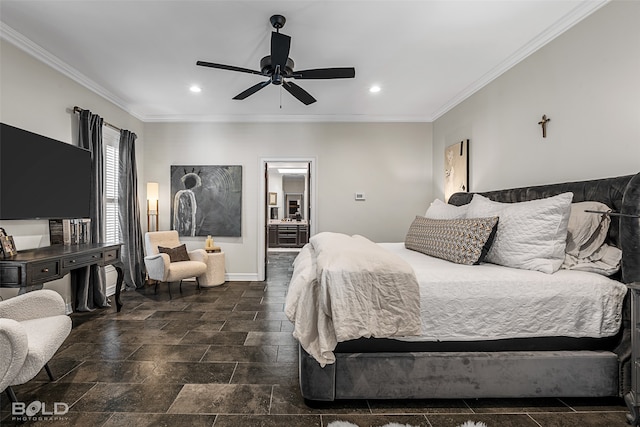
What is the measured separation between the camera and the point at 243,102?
422 cm

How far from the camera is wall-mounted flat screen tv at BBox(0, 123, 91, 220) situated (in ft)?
8.02

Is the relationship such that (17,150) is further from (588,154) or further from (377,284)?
(588,154)

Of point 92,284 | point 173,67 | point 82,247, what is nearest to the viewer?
point 82,247

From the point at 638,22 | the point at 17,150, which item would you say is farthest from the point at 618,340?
the point at 17,150

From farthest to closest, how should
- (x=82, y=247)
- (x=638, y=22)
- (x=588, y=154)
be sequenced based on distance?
(x=82, y=247), (x=588, y=154), (x=638, y=22)

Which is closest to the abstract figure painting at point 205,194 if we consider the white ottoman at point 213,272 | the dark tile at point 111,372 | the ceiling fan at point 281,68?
the white ottoman at point 213,272

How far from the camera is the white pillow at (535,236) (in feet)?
6.07

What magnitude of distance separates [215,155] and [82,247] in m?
2.42

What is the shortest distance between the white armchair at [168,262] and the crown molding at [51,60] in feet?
6.45

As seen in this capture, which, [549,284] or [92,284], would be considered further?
[92,284]

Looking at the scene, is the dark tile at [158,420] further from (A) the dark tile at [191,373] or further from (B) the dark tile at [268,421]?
(A) the dark tile at [191,373]

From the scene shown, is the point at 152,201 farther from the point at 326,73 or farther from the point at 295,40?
the point at 326,73

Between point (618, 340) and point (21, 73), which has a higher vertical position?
point (21, 73)

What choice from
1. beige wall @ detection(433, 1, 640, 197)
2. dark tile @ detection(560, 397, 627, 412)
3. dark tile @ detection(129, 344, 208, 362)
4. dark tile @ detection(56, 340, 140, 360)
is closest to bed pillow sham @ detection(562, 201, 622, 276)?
beige wall @ detection(433, 1, 640, 197)
